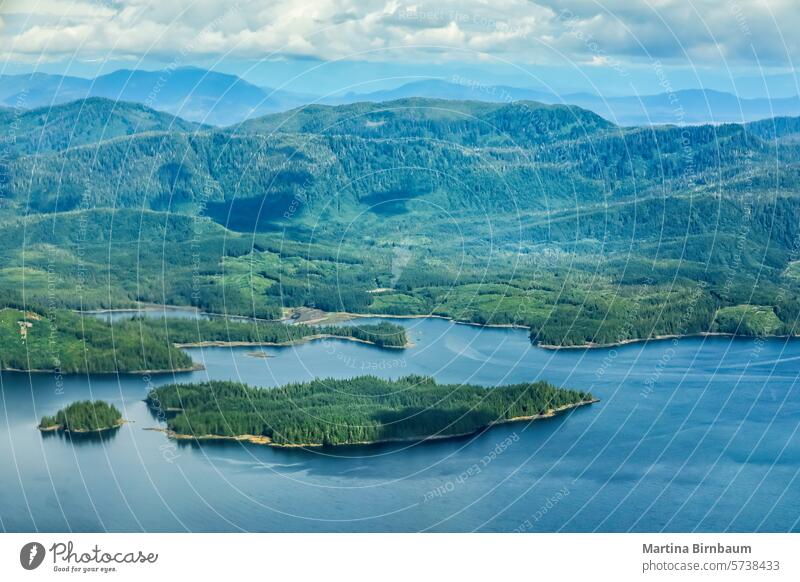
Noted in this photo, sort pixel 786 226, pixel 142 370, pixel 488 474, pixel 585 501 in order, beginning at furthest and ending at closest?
1. pixel 786 226
2. pixel 142 370
3. pixel 488 474
4. pixel 585 501

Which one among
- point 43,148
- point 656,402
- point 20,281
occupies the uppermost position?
point 43,148

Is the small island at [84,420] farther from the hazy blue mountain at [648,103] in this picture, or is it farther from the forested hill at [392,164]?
the hazy blue mountain at [648,103]

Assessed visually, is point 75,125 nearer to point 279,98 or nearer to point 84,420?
point 279,98

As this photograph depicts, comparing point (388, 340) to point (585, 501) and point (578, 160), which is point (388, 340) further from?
point (578, 160)

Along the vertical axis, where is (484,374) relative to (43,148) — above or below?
below

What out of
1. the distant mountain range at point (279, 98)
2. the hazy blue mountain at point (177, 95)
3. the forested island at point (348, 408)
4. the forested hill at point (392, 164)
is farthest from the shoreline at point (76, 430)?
the hazy blue mountain at point (177, 95)

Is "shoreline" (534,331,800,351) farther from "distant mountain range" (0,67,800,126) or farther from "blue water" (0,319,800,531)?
"distant mountain range" (0,67,800,126)

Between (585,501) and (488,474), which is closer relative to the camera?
(585,501)

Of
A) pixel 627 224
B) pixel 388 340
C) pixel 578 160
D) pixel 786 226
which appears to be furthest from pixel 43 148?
pixel 388 340
